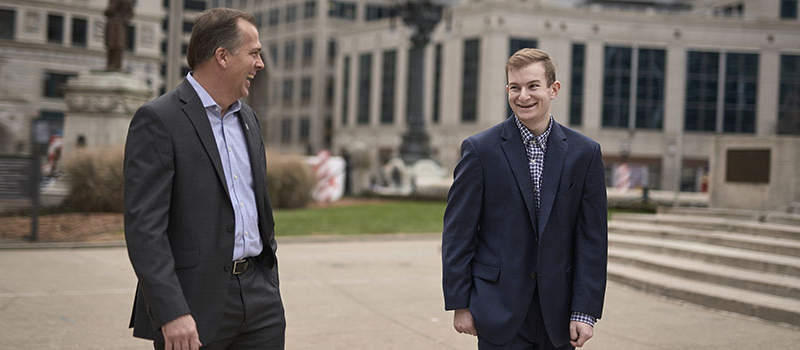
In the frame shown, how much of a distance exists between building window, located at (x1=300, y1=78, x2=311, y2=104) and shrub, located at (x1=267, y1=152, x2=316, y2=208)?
2519 inches

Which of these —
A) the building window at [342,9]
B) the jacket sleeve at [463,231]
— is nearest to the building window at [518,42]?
the building window at [342,9]

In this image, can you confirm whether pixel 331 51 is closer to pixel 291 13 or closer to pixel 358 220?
pixel 291 13

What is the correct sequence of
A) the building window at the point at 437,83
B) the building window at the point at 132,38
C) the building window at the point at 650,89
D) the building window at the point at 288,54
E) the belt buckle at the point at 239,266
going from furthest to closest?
the building window at the point at 288,54, the building window at the point at 437,83, the building window at the point at 650,89, the building window at the point at 132,38, the belt buckle at the point at 239,266

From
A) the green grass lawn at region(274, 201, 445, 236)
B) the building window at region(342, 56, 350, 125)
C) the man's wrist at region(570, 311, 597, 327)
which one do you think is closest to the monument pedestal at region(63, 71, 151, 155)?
the green grass lawn at region(274, 201, 445, 236)

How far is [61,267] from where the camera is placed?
1036cm

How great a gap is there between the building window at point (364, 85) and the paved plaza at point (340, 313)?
211ft

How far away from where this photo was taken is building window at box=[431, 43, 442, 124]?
222 ft

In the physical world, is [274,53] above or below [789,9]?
below

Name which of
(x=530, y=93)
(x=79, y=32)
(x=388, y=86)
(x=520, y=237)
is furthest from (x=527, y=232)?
(x=388, y=86)

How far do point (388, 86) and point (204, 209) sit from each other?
231 ft

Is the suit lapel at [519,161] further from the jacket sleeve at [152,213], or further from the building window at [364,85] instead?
the building window at [364,85]

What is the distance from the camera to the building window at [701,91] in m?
62.4

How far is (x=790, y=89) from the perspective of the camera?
6078 centimetres

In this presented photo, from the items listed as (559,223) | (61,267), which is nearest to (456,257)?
(559,223)
